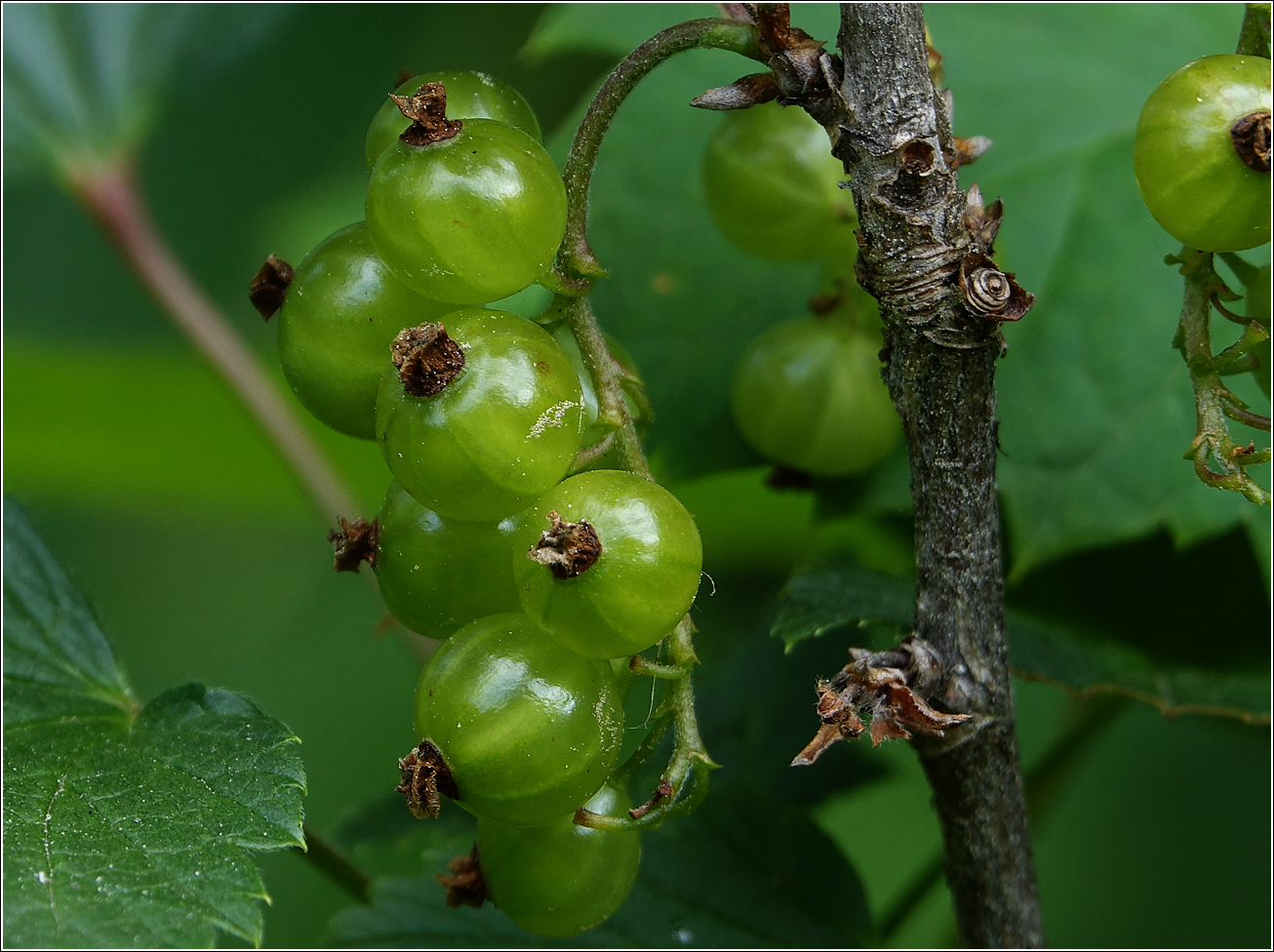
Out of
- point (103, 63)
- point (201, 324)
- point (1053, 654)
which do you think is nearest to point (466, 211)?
point (1053, 654)

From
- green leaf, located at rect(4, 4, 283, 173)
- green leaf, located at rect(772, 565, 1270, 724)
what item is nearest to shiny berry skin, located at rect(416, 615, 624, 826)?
green leaf, located at rect(772, 565, 1270, 724)

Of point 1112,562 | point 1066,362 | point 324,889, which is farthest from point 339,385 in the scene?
point 324,889

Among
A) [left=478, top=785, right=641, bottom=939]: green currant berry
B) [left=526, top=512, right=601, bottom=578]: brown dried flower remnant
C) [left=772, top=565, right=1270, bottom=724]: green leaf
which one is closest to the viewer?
[left=526, top=512, right=601, bottom=578]: brown dried flower remnant

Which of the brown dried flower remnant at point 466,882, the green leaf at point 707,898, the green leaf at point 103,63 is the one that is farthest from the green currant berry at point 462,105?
the green leaf at point 103,63

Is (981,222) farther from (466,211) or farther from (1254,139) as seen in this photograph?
(466,211)

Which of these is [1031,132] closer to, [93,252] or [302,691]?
[302,691]

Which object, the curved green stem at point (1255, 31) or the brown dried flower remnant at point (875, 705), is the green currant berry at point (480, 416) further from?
the curved green stem at point (1255, 31)

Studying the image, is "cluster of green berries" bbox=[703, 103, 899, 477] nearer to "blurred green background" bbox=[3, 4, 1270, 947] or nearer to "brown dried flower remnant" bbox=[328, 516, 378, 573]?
"blurred green background" bbox=[3, 4, 1270, 947]
